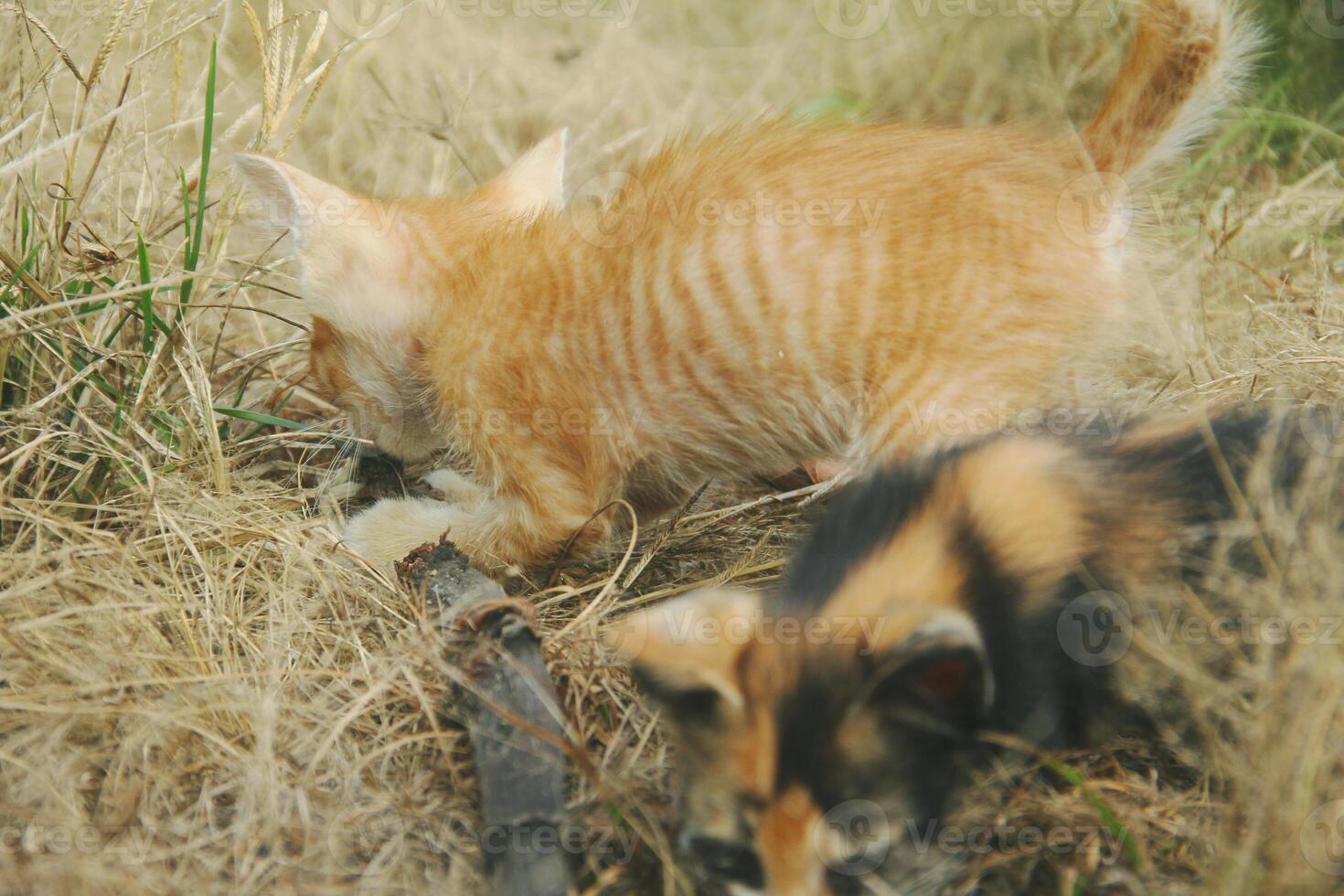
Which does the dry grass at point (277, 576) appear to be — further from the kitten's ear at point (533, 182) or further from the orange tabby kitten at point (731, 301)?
the kitten's ear at point (533, 182)

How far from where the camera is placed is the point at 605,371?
2.70 metres

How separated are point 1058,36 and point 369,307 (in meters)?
3.72

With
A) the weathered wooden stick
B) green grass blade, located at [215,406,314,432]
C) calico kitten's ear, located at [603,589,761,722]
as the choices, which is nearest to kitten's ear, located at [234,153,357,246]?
green grass blade, located at [215,406,314,432]

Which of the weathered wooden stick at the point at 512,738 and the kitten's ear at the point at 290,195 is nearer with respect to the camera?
the weathered wooden stick at the point at 512,738

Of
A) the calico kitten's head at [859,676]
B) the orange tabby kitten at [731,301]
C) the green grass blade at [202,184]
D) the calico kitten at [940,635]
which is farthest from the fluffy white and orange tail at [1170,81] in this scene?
the green grass blade at [202,184]

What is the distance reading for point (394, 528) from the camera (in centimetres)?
275

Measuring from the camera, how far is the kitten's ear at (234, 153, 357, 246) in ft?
8.84

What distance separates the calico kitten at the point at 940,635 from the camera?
160 centimetres

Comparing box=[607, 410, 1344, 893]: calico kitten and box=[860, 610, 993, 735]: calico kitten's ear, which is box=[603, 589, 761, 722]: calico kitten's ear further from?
box=[860, 610, 993, 735]: calico kitten's ear

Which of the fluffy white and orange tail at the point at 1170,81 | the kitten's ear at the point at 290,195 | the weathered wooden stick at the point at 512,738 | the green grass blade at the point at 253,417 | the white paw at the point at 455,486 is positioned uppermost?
the fluffy white and orange tail at the point at 1170,81

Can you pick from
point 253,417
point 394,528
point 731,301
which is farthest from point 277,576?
point 731,301

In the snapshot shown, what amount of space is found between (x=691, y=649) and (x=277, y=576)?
1260mm

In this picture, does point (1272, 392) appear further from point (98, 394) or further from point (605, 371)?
point (98, 394)

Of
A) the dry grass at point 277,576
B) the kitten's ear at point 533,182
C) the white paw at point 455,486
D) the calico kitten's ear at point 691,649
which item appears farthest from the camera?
the kitten's ear at point 533,182
